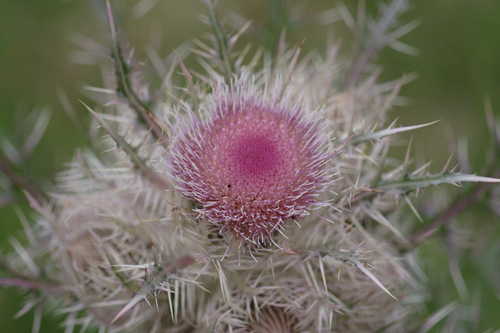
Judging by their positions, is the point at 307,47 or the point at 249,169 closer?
the point at 249,169

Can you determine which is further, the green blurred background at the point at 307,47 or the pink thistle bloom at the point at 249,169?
the green blurred background at the point at 307,47

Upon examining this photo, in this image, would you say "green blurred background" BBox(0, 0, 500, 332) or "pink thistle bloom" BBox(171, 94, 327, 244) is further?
"green blurred background" BBox(0, 0, 500, 332)

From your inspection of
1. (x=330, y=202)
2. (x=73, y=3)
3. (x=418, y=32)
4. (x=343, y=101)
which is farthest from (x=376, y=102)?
(x=73, y=3)

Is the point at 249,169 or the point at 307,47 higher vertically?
the point at 249,169

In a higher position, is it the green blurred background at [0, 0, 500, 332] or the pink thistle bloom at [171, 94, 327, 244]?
the pink thistle bloom at [171, 94, 327, 244]

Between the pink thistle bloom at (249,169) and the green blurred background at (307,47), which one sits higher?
the pink thistle bloom at (249,169)

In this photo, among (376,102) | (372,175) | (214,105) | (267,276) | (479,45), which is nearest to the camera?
(214,105)

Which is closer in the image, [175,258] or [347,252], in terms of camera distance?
[347,252]

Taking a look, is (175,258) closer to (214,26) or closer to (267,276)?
(267,276)
